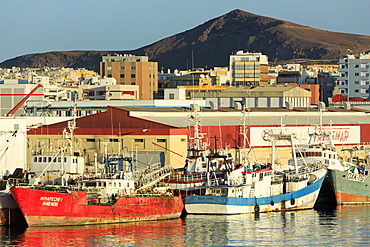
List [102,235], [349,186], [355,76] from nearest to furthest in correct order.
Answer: [102,235] < [349,186] < [355,76]

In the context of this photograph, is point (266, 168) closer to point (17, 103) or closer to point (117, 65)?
point (17, 103)

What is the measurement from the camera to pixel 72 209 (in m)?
50.1

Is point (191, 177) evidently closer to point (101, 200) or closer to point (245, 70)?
point (101, 200)

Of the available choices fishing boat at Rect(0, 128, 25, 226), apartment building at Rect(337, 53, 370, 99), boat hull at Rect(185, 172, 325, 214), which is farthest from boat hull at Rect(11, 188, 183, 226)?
apartment building at Rect(337, 53, 370, 99)

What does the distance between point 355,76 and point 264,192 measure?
340 ft

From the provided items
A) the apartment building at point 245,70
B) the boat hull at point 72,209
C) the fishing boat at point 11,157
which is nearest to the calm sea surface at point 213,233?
the boat hull at point 72,209

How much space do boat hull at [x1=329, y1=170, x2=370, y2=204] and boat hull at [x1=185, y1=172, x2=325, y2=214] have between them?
5.00ft

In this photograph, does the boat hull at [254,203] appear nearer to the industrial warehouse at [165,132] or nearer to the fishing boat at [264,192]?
the fishing boat at [264,192]

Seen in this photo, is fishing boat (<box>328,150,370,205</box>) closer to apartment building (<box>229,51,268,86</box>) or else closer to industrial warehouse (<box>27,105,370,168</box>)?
industrial warehouse (<box>27,105,370,168</box>)

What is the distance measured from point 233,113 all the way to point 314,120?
9674 millimetres

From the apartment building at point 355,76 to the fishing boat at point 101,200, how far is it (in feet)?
347

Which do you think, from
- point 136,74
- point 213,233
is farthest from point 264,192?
point 136,74

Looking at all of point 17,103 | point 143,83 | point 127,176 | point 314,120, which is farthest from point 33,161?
point 143,83

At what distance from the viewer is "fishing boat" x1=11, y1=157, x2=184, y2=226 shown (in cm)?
4947
